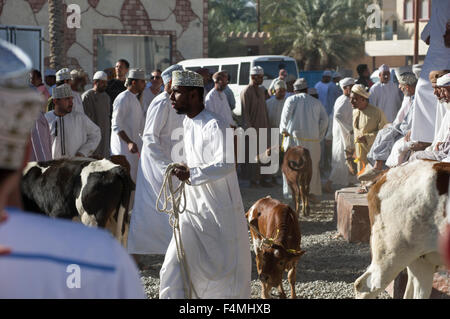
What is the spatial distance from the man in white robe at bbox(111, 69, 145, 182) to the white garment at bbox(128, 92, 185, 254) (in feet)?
4.50

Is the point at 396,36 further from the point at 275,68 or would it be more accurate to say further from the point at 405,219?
the point at 405,219

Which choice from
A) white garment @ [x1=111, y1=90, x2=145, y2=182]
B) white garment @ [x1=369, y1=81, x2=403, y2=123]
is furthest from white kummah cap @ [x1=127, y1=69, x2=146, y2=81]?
white garment @ [x1=369, y1=81, x2=403, y2=123]

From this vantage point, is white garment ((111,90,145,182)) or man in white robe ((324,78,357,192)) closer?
white garment ((111,90,145,182))

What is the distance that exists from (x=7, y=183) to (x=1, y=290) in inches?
7.0

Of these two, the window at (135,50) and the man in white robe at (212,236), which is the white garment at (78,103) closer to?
the man in white robe at (212,236)

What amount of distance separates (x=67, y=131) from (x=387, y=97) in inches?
256

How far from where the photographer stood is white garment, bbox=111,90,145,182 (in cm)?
834

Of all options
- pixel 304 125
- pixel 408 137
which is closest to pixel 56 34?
pixel 304 125

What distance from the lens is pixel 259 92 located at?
13102 mm

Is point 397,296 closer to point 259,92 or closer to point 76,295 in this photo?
point 76,295

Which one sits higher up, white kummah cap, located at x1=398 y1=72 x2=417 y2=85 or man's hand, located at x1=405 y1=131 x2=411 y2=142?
white kummah cap, located at x1=398 y1=72 x2=417 y2=85

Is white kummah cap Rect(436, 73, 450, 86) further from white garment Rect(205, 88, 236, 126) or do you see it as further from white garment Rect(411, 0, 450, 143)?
white garment Rect(205, 88, 236, 126)

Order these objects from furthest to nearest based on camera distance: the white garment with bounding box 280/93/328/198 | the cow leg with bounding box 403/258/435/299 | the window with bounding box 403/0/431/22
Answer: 1. the window with bounding box 403/0/431/22
2. the white garment with bounding box 280/93/328/198
3. the cow leg with bounding box 403/258/435/299

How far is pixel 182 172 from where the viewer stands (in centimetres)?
466
